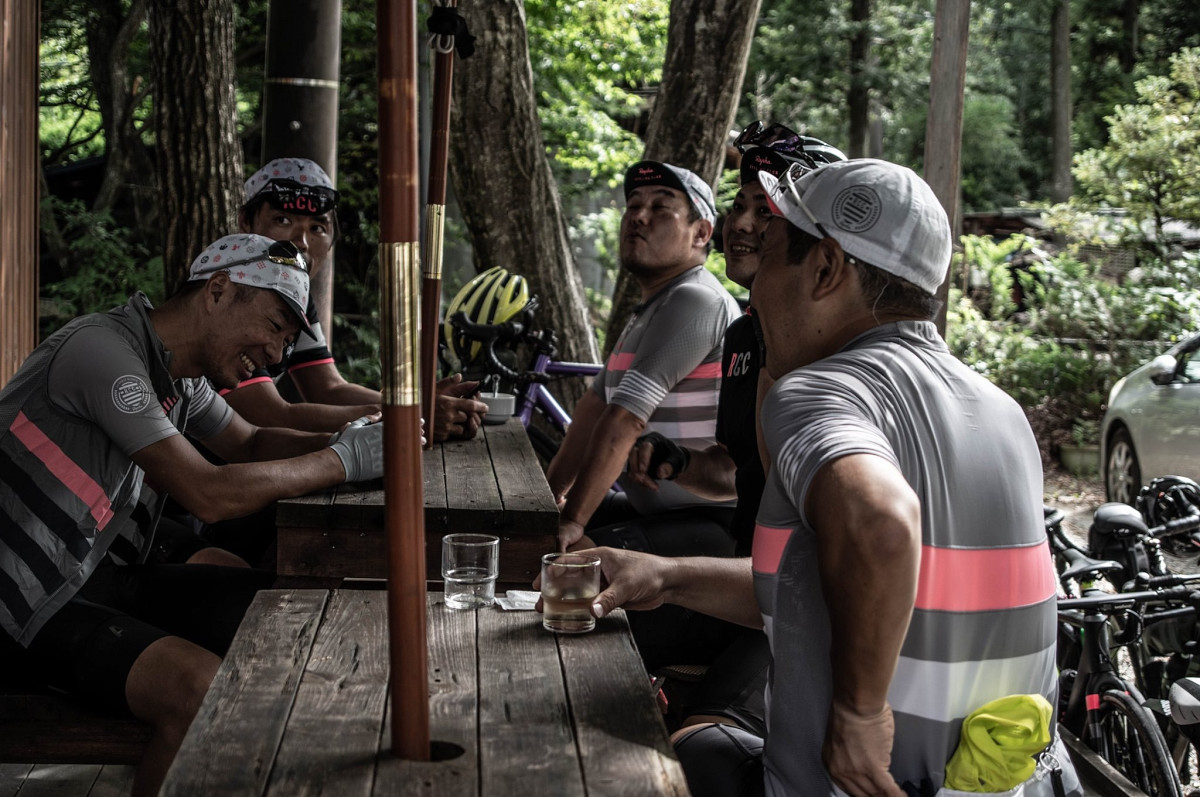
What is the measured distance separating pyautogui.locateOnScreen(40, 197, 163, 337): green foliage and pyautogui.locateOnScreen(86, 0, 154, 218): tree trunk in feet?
2.02

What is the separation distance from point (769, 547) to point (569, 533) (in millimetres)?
2115

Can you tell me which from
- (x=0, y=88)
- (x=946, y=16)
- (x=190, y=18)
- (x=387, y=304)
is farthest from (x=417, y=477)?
Result: (x=190, y=18)

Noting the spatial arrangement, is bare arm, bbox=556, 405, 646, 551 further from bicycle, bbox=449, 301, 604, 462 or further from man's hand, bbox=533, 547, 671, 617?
bicycle, bbox=449, 301, 604, 462

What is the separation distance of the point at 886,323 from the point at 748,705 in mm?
1074

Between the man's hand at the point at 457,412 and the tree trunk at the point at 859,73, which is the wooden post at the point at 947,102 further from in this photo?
the tree trunk at the point at 859,73

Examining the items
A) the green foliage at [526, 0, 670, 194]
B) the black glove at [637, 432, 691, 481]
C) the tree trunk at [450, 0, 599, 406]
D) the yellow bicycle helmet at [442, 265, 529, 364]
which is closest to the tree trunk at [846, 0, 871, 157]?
the green foliage at [526, 0, 670, 194]

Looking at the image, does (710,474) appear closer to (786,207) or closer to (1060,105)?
(786,207)

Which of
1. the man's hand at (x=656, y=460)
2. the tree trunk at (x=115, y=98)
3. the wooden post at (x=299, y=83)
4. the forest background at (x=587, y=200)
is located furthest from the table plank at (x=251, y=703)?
the tree trunk at (x=115, y=98)

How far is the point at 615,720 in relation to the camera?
6.11 feet

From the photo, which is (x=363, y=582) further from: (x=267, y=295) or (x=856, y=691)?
(x=856, y=691)

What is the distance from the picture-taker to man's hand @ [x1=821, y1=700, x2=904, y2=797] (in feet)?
5.86

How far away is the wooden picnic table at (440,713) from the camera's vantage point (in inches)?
64.5

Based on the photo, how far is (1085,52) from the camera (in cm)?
2945

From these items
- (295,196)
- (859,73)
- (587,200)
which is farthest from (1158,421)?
(859,73)
